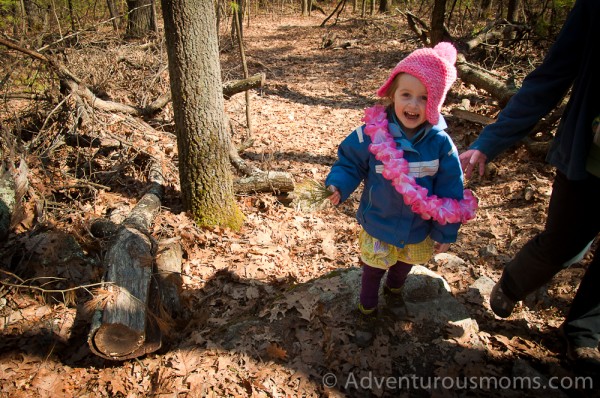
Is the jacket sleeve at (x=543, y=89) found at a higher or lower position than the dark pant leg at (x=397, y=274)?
higher

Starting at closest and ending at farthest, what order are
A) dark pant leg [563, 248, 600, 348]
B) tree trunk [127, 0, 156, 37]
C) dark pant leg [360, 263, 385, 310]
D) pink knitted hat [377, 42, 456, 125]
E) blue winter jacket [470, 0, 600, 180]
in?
blue winter jacket [470, 0, 600, 180]
pink knitted hat [377, 42, 456, 125]
dark pant leg [563, 248, 600, 348]
dark pant leg [360, 263, 385, 310]
tree trunk [127, 0, 156, 37]

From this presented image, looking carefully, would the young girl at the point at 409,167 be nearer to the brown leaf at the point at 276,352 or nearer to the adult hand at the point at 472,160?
the adult hand at the point at 472,160

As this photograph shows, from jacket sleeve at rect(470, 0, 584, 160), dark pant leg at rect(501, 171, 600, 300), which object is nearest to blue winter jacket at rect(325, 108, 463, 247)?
jacket sleeve at rect(470, 0, 584, 160)

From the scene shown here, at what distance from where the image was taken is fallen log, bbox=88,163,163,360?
2920 millimetres

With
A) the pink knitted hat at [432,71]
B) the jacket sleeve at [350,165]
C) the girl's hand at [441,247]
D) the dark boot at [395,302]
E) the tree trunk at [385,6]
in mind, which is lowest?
the dark boot at [395,302]

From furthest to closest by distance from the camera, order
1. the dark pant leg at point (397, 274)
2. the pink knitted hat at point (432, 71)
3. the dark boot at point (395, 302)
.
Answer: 1. the dark boot at point (395, 302)
2. the dark pant leg at point (397, 274)
3. the pink knitted hat at point (432, 71)

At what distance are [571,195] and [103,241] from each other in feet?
14.0

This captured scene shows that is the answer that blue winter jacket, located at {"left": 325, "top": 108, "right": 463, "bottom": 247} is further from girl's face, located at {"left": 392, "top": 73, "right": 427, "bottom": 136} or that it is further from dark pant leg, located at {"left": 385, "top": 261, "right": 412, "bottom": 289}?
dark pant leg, located at {"left": 385, "top": 261, "right": 412, "bottom": 289}

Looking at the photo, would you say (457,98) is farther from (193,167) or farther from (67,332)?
(67,332)

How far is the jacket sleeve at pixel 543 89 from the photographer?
6.68 ft

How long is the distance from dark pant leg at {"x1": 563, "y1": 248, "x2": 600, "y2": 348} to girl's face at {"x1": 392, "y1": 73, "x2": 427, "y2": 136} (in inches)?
63.0

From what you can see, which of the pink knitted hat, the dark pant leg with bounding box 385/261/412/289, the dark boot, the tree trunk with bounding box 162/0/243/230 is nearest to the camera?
the pink knitted hat

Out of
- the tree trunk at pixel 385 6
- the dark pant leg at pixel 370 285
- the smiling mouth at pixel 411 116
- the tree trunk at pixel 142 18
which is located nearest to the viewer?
the smiling mouth at pixel 411 116

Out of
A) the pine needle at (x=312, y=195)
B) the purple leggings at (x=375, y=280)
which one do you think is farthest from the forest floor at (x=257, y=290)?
the pine needle at (x=312, y=195)
